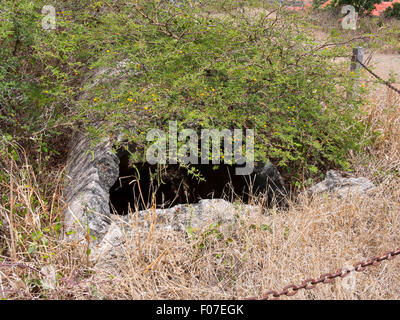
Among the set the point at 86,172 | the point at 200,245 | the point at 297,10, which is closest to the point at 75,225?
the point at 86,172

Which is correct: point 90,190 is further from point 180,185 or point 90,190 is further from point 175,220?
point 180,185

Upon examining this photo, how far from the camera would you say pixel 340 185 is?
352 centimetres

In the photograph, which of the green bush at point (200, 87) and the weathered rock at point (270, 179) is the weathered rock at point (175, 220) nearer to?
the weathered rock at point (270, 179)

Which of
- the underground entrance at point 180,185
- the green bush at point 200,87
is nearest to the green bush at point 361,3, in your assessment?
the green bush at point 200,87

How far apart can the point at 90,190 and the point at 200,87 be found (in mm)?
1515

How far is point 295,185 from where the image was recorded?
3.86 m

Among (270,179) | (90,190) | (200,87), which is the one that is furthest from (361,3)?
(90,190)

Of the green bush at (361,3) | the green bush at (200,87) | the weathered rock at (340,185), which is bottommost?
the weathered rock at (340,185)

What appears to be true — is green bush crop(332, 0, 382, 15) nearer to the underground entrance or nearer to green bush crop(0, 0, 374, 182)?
green bush crop(0, 0, 374, 182)

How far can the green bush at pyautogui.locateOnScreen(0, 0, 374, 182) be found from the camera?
143 inches

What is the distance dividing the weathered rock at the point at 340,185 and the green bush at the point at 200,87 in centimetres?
17

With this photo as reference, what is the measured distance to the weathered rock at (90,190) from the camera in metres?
2.63

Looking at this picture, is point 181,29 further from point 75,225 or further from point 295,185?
point 75,225
